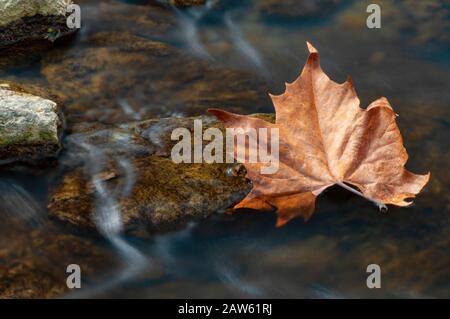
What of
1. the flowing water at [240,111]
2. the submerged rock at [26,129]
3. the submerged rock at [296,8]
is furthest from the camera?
the submerged rock at [296,8]

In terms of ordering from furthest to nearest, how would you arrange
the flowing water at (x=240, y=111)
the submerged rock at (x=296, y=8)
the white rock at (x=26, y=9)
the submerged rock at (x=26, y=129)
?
the submerged rock at (x=296, y=8)
the white rock at (x=26, y=9)
the submerged rock at (x=26, y=129)
the flowing water at (x=240, y=111)

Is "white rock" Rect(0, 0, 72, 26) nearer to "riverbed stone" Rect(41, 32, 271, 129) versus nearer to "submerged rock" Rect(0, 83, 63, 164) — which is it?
"riverbed stone" Rect(41, 32, 271, 129)

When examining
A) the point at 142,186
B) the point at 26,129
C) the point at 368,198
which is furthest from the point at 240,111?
the point at 26,129

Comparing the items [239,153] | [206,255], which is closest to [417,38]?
[239,153]

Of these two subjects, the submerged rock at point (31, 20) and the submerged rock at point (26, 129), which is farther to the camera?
the submerged rock at point (31, 20)

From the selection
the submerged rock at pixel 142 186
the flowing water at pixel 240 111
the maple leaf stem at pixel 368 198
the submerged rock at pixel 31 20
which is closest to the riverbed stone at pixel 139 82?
the flowing water at pixel 240 111

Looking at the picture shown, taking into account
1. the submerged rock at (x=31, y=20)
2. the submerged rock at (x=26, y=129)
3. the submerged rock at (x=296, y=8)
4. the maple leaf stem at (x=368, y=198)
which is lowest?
the maple leaf stem at (x=368, y=198)

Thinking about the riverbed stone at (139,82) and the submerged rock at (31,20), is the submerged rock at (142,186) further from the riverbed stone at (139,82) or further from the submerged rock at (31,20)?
the submerged rock at (31,20)
